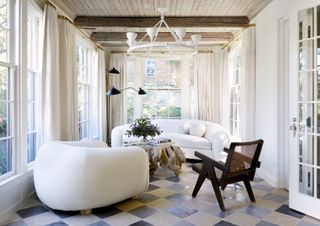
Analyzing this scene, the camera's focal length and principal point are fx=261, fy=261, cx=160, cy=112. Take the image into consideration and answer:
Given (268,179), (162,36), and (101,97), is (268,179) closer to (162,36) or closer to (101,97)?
(162,36)

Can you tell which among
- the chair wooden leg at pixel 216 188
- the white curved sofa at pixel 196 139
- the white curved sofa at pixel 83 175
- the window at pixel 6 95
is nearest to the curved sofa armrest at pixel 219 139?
the white curved sofa at pixel 196 139

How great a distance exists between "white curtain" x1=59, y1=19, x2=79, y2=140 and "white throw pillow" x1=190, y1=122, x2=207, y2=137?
261 centimetres

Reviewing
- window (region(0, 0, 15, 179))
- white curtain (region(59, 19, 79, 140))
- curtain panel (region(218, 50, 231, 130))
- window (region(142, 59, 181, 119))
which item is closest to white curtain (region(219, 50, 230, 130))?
curtain panel (region(218, 50, 231, 130))

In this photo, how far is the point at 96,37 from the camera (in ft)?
19.6

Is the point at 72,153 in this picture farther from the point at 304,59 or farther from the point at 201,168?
the point at 304,59

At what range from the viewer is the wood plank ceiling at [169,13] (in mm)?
4133

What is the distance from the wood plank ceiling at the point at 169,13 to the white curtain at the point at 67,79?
46 cm

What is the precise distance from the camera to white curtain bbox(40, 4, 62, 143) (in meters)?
3.59

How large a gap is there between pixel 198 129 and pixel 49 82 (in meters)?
3.31

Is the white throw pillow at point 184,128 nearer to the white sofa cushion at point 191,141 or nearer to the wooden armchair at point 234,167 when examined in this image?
the white sofa cushion at point 191,141

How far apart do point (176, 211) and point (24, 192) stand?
6.04ft

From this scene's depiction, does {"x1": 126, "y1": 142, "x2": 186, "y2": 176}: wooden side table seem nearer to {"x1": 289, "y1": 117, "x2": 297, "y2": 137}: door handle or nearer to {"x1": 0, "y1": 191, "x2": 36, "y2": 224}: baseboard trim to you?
{"x1": 0, "y1": 191, "x2": 36, "y2": 224}: baseboard trim

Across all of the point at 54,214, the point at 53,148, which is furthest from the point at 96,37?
the point at 54,214

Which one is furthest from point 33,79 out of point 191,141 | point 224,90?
point 224,90
